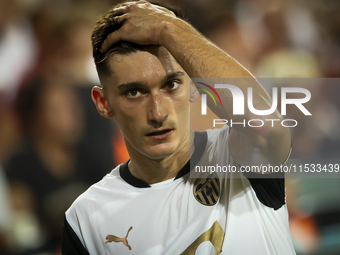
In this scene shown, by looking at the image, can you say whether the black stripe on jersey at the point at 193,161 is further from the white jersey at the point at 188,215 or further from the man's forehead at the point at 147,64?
the man's forehead at the point at 147,64

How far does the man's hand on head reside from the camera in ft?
2.97

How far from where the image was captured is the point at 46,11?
1304 mm

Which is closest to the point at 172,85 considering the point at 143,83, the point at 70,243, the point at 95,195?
the point at 143,83

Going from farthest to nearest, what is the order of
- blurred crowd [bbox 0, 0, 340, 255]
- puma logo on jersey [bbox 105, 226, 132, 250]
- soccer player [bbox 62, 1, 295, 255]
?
blurred crowd [bbox 0, 0, 340, 255]
puma logo on jersey [bbox 105, 226, 132, 250]
soccer player [bbox 62, 1, 295, 255]

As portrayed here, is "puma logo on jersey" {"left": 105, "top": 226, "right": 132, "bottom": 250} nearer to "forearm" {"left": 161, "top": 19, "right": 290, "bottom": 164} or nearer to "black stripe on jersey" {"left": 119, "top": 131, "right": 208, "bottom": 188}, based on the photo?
"black stripe on jersey" {"left": 119, "top": 131, "right": 208, "bottom": 188}

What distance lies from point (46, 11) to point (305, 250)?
1.61 metres

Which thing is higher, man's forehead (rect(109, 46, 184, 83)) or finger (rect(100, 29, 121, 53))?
finger (rect(100, 29, 121, 53))

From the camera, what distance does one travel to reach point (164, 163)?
3.64ft

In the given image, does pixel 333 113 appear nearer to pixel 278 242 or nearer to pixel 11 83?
pixel 278 242

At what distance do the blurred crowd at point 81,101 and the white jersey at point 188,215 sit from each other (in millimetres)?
171

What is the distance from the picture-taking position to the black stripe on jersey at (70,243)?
1153 millimetres

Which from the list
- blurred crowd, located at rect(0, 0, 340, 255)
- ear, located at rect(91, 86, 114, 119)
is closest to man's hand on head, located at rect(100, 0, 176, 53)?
ear, located at rect(91, 86, 114, 119)

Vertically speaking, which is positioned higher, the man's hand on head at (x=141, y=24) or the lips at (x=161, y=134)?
the man's hand on head at (x=141, y=24)

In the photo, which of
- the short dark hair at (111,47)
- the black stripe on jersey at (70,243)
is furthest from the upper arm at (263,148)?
the black stripe on jersey at (70,243)
